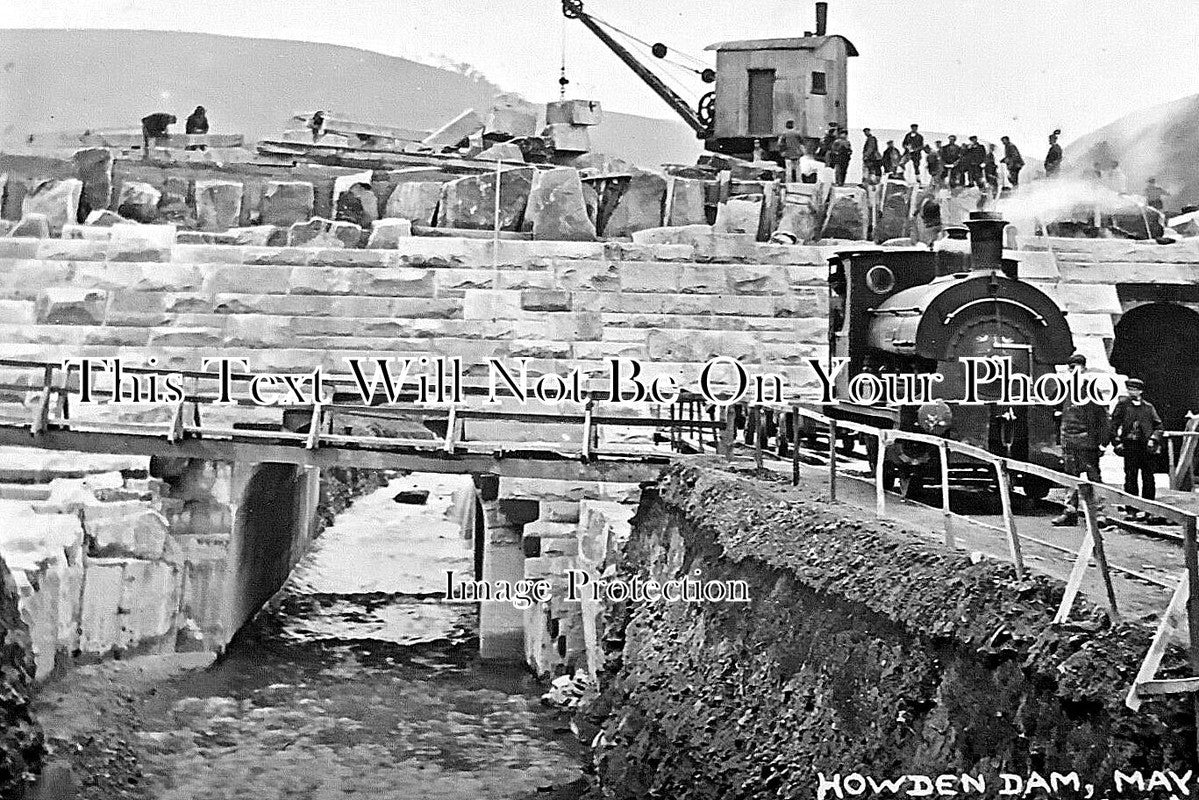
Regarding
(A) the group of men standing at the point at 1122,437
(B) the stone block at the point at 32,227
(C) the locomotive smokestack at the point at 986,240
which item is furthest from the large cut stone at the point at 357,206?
(A) the group of men standing at the point at 1122,437

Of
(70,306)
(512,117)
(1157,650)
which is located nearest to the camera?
(1157,650)

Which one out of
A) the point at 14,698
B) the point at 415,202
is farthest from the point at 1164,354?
the point at 14,698

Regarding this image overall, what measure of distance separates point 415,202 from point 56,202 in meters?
1.85

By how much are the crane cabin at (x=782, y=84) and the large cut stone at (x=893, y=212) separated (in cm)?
69

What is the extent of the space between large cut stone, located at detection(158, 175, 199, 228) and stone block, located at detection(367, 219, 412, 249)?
0.96m

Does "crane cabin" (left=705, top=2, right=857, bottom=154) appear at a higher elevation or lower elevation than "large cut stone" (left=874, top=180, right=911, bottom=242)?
higher

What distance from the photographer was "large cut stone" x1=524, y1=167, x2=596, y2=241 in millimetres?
6738

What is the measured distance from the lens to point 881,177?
6.04 meters

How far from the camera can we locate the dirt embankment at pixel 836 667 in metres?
2.41

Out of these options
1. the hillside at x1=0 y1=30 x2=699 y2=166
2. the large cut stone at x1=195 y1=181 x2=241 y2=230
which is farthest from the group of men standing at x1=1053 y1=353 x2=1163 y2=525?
the large cut stone at x1=195 y1=181 x2=241 y2=230

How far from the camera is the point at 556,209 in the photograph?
22.4 feet

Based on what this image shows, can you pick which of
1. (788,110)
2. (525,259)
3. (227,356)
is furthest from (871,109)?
(227,356)

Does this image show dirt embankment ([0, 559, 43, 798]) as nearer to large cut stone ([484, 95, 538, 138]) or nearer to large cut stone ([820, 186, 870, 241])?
large cut stone ([484, 95, 538, 138])

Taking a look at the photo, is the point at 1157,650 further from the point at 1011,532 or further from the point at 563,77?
the point at 563,77
